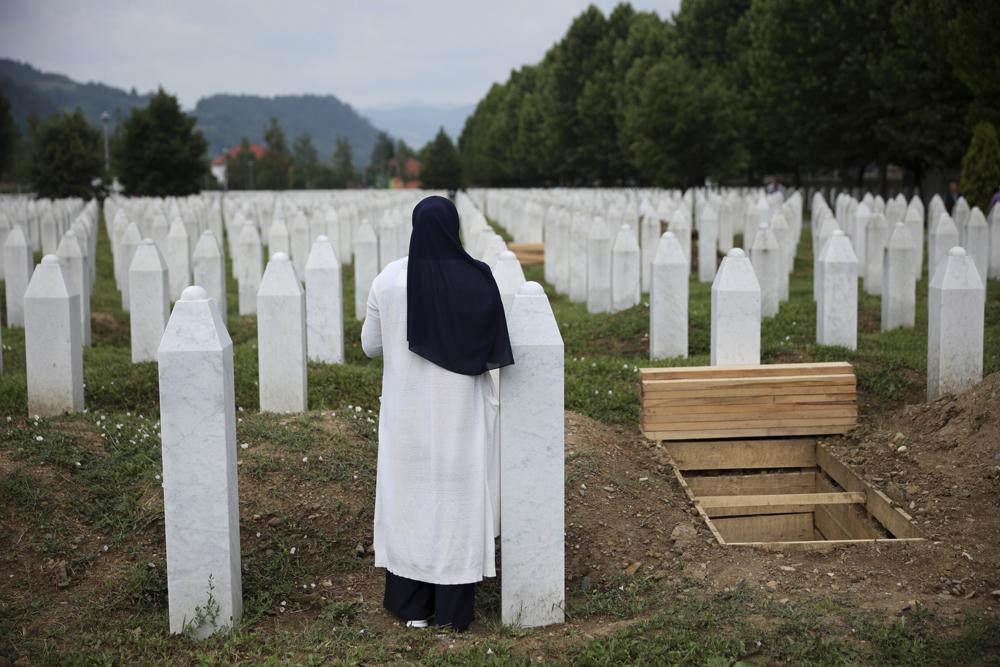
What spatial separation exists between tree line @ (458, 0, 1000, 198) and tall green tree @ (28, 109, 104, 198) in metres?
22.7

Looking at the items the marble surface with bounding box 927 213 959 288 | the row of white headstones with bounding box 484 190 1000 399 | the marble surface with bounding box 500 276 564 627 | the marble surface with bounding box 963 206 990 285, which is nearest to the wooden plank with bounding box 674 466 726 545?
the marble surface with bounding box 500 276 564 627

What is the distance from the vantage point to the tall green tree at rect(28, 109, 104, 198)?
44.2 meters

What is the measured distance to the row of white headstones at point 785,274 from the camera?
756cm

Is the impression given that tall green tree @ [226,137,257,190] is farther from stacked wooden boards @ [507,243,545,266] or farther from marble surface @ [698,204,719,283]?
marble surface @ [698,204,719,283]

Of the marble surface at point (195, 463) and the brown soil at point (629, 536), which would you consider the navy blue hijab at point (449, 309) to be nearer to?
the marble surface at point (195, 463)

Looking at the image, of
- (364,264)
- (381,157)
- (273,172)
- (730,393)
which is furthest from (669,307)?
(381,157)

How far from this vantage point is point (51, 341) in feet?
24.0

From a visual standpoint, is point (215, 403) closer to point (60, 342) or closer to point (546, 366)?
point (546, 366)

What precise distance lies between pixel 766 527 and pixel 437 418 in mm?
3064

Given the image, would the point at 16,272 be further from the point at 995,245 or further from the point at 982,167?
the point at 982,167

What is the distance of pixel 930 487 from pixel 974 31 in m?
17.6


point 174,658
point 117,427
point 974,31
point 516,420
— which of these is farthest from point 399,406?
point 974,31

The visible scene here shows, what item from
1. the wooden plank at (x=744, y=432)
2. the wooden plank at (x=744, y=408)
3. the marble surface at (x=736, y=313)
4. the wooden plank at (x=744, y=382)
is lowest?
the wooden plank at (x=744, y=432)

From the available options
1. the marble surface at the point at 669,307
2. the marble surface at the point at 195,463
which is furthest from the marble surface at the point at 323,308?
the marble surface at the point at 195,463
